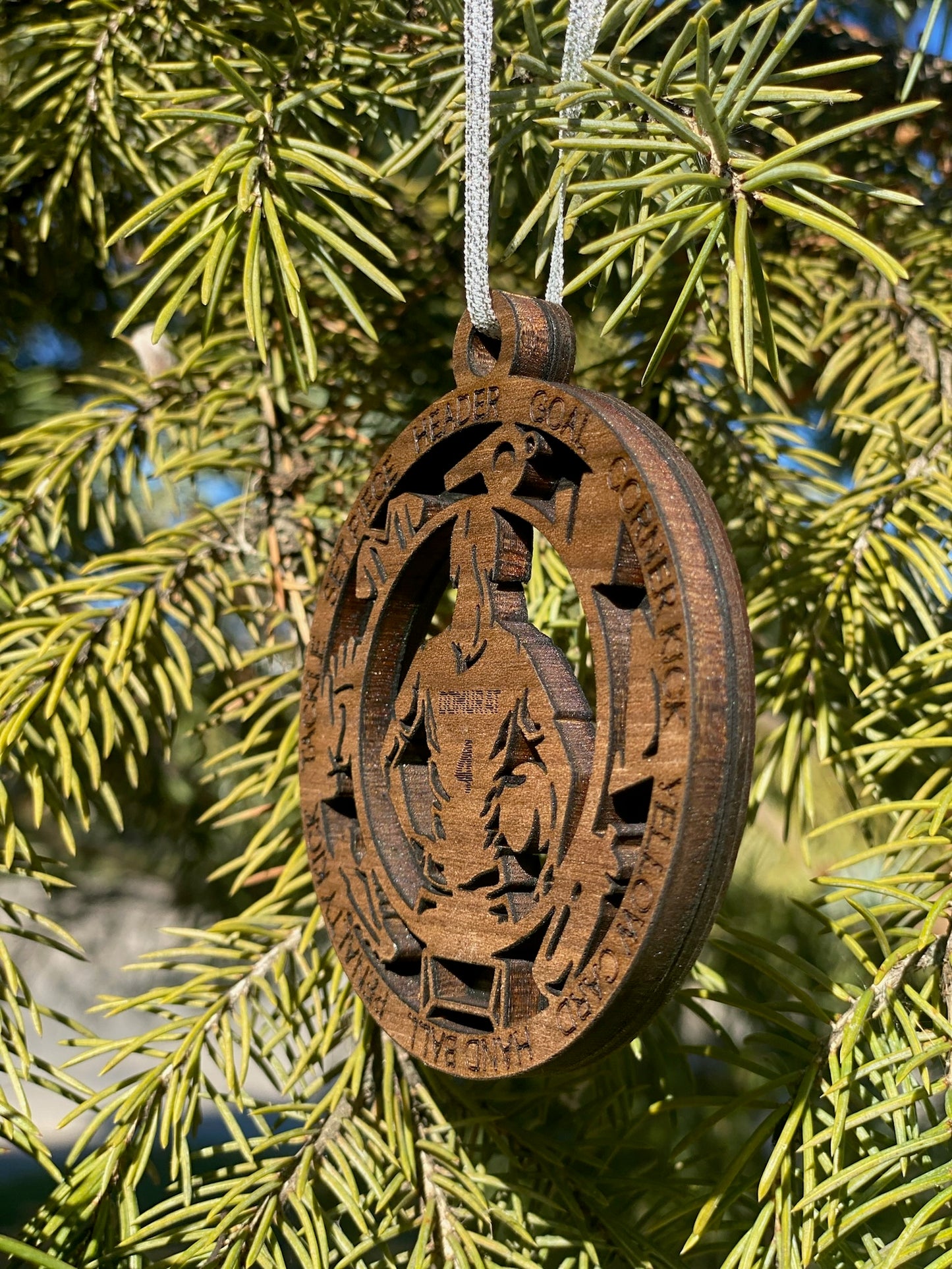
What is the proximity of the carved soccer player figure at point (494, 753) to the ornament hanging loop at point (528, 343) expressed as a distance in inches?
1.2

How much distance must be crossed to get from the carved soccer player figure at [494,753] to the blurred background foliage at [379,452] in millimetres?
94

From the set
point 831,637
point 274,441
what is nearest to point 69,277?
point 274,441

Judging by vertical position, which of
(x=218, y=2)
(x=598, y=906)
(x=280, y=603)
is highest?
(x=218, y=2)

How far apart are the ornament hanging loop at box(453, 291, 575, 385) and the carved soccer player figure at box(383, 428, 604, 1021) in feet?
0.10

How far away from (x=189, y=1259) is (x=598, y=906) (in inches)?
11.2

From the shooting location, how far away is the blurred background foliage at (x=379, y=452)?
18.3 inches

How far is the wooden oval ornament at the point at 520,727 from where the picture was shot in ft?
1.26

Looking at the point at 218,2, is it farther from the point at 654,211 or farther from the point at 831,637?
the point at 831,637

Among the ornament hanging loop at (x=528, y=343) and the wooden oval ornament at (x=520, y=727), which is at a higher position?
the ornament hanging loop at (x=528, y=343)

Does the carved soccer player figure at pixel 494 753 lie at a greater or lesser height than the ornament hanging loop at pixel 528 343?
lesser

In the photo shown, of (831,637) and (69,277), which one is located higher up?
(69,277)

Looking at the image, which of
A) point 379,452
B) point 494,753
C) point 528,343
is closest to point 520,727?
point 494,753

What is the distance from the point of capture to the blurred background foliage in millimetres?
465

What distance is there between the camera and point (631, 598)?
1.40ft
